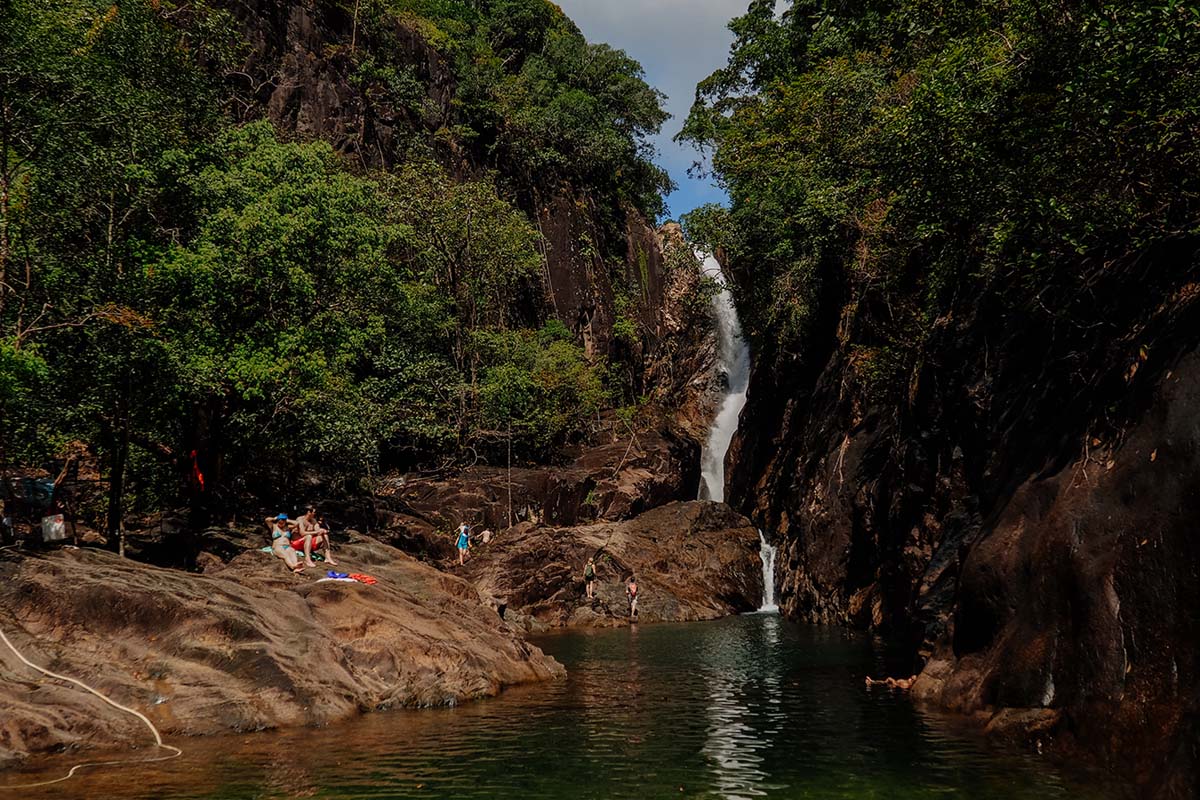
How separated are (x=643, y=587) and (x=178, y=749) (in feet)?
89.6

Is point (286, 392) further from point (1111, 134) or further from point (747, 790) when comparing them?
point (1111, 134)

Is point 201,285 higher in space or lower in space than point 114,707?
higher

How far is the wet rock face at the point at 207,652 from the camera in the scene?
40.8ft

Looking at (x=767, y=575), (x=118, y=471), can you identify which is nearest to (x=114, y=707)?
(x=118, y=471)

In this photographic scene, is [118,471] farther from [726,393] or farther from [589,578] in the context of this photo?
[726,393]

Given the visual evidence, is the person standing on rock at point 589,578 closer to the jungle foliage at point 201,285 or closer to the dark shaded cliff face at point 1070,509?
the jungle foliage at point 201,285

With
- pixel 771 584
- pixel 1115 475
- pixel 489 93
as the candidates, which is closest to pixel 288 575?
pixel 1115 475

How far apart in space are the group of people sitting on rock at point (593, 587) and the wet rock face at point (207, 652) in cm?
1772

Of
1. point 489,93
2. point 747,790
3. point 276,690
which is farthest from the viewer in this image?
point 489,93

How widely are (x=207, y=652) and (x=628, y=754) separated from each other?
25.0 feet

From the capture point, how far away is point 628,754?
11992 millimetres

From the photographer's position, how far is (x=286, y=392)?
26.8m

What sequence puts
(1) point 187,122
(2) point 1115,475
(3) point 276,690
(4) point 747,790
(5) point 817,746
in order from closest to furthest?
1. (4) point 747,790
2. (2) point 1115,475
3. (5) point 817,746
4. (3) point 276,690
5. (1) point 187,122

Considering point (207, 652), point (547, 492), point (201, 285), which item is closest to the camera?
point (207, 652)
